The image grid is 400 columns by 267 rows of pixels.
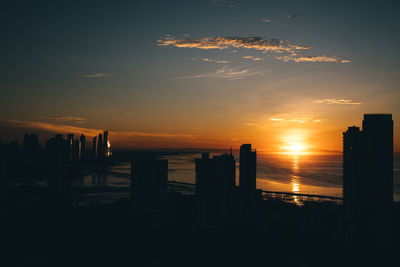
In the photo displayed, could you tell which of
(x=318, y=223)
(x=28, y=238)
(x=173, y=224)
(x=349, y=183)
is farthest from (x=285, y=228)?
(x=28, y=238)

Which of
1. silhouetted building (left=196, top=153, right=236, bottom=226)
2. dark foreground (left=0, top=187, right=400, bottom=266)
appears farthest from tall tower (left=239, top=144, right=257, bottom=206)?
dark foreground (left=0, top=187, right=400, bottom=266)

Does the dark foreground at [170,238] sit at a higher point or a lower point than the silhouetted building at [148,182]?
lower

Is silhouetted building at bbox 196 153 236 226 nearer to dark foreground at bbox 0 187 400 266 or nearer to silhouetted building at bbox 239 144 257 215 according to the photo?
silhouetted building at bbox 239 144 257 215

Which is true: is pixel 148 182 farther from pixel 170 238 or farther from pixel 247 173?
pixel 170 238

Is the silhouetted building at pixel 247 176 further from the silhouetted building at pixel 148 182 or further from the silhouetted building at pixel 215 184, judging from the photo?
the silhouetted building at pixel 148 182

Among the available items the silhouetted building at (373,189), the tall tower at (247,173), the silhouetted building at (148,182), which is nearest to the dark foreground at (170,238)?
the silhouetted building at (373,189)

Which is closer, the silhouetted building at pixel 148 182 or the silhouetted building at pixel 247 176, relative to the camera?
the silhouetted building at pixel 247 176
